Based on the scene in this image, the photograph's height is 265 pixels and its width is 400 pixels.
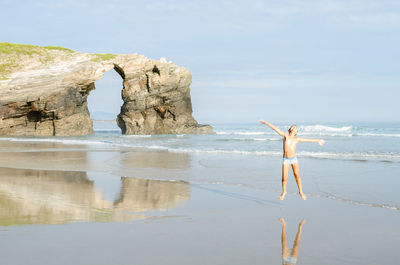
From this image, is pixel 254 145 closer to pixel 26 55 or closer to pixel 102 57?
pixel 102 57

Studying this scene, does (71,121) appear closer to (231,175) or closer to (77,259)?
(231,175)

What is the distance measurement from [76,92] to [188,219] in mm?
38979

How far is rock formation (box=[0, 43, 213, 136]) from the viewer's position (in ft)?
134

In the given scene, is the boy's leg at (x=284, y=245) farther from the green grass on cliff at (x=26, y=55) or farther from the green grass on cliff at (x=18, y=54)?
the green grass on cliff at (x=18, y=54)

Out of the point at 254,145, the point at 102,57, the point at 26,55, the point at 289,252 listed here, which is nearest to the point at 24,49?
the point at 26,55

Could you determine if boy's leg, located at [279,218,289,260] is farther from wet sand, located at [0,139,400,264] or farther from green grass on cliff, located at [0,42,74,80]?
green grass on cliff, located at [0,42,74,80]

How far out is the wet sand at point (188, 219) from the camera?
15.7ft

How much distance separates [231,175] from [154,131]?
38.0 metres

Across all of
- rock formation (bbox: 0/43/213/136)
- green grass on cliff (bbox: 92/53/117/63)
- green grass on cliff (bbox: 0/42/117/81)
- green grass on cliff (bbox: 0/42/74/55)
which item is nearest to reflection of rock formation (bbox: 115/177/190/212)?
rock formation (bbox: 0/43/213/136)

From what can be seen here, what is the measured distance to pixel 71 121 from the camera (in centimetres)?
4381

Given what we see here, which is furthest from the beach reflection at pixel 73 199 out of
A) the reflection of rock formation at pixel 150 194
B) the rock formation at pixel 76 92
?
the rock formation at pixel 76 92

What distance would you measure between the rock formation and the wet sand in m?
31.0

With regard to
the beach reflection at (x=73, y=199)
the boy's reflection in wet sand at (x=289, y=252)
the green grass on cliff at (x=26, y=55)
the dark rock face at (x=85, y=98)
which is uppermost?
the green grass on cliff at (x=26, y=55)

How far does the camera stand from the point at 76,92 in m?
42.9
